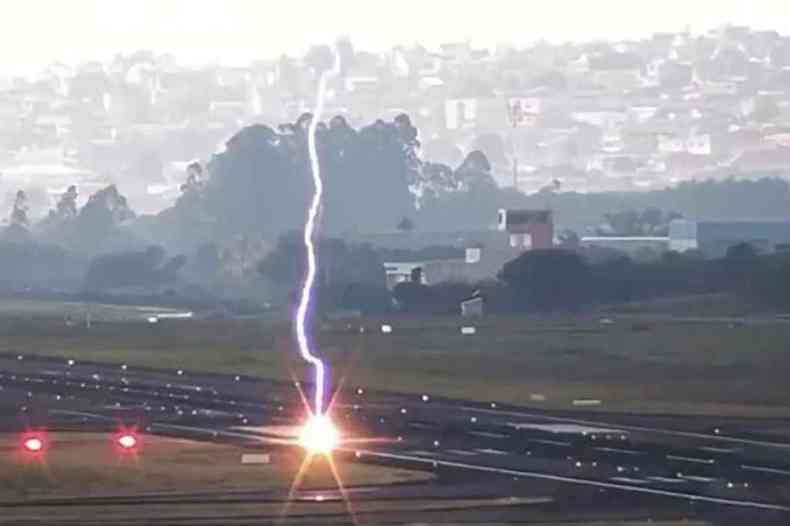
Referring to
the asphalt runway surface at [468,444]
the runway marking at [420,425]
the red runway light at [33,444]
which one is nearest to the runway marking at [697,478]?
the asphalt runway surface at [468,444]

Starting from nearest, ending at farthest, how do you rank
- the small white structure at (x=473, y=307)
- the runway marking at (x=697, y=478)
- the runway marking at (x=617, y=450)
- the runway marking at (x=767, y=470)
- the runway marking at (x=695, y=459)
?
the runway marking at (x=697, y=478) < the runway marking at (x=767, y=470) < the runway marking at (x=695, y=459) < the runway marking at (x=617, y=450) < the small white structure at (x=473, y=307)

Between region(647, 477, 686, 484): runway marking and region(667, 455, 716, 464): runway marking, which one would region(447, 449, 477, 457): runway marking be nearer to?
region(667, 455, 716, 464): runway marking

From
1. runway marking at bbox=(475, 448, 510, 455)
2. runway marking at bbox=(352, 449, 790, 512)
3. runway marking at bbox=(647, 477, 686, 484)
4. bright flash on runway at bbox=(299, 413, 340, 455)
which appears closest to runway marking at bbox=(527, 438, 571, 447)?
runway marking at bbox=(475, 448, 510, 455)

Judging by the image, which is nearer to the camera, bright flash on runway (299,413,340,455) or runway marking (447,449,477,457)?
runway marking (447,449,477,457)

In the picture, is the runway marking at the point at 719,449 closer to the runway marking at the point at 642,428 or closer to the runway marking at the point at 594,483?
the runway marking at the point at 642,428

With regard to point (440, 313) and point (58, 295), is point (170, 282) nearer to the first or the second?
point (58, 295)

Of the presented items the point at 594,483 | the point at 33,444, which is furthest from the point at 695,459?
the point at 33,444
